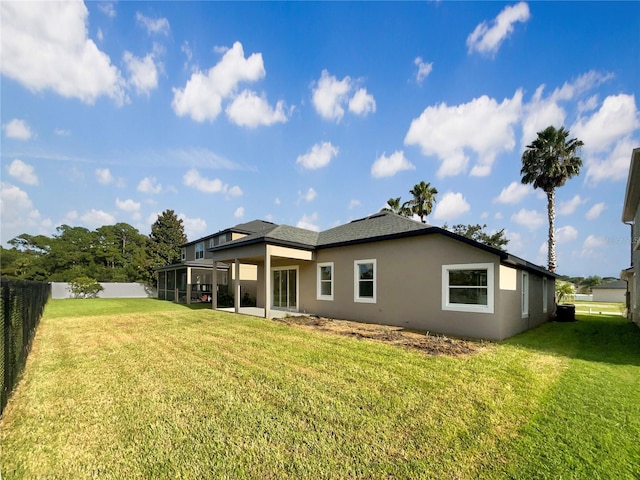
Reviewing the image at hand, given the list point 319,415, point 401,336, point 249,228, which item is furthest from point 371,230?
point 249,228

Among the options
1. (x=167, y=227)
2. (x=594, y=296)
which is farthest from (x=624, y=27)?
(x=167, y=227)

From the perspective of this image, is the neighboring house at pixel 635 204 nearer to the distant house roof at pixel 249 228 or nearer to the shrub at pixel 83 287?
the distant house roof at pixel 249 228

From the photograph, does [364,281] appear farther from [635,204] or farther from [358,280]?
[635,204]

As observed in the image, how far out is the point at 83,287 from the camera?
88.3 feet

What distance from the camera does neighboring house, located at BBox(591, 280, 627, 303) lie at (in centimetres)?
3869

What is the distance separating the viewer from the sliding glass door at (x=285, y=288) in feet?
50.4

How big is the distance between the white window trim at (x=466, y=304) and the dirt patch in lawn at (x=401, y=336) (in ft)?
3.36

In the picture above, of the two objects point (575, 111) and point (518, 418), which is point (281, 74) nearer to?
point (575, 111)

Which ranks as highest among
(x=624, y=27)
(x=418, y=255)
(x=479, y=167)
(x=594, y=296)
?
(x=624, y=27)

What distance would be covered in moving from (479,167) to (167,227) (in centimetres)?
4525

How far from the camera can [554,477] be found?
272 centimetres

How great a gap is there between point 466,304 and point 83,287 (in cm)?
3178

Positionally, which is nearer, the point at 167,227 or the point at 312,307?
the point at 312,307

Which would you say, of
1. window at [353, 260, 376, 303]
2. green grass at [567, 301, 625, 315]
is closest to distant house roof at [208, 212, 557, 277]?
window at [353, 260, 376, 303]
